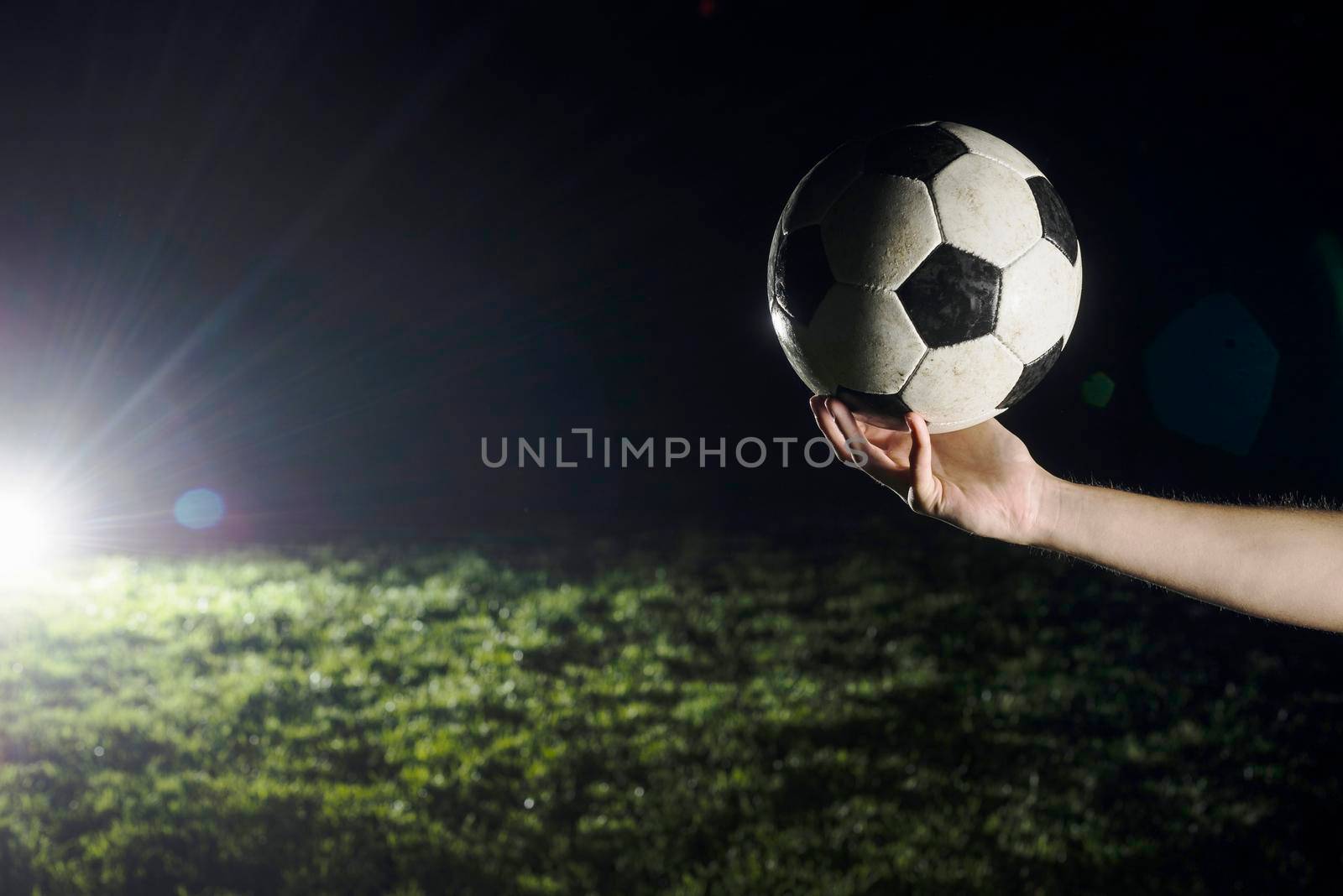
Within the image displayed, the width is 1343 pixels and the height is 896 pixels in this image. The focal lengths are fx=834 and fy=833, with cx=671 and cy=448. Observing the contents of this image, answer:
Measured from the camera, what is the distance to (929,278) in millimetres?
1854

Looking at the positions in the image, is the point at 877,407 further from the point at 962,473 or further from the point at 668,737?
the point at 668,737

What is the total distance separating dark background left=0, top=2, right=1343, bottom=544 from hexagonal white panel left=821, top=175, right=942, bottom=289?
5585mm

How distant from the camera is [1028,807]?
2.98 m

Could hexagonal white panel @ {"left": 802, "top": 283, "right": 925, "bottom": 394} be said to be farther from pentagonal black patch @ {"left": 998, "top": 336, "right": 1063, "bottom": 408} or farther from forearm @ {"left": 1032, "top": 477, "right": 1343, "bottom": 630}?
forearm @ {"left": 1032, "top": 477, "right": 1343, "bottom": 630}

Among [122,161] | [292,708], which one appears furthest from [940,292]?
[122,161]

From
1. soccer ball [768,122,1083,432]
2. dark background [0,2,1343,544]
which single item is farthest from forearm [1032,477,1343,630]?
dark background [0,2,1343,544]

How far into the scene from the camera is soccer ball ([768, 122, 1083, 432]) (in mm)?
1864

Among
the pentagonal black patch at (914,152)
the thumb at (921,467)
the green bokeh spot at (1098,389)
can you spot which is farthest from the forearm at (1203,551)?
the green bokeh spot at (1098,389)

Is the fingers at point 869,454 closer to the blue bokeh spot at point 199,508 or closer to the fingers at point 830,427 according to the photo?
the fingers at point 830,427

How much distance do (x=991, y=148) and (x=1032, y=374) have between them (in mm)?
555

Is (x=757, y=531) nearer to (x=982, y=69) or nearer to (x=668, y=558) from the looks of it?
(x=668, y=558)

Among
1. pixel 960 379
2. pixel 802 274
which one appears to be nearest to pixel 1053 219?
pixel 960 379

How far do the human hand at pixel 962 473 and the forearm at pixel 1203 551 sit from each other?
0.05 m

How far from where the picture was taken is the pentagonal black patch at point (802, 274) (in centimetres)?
196
